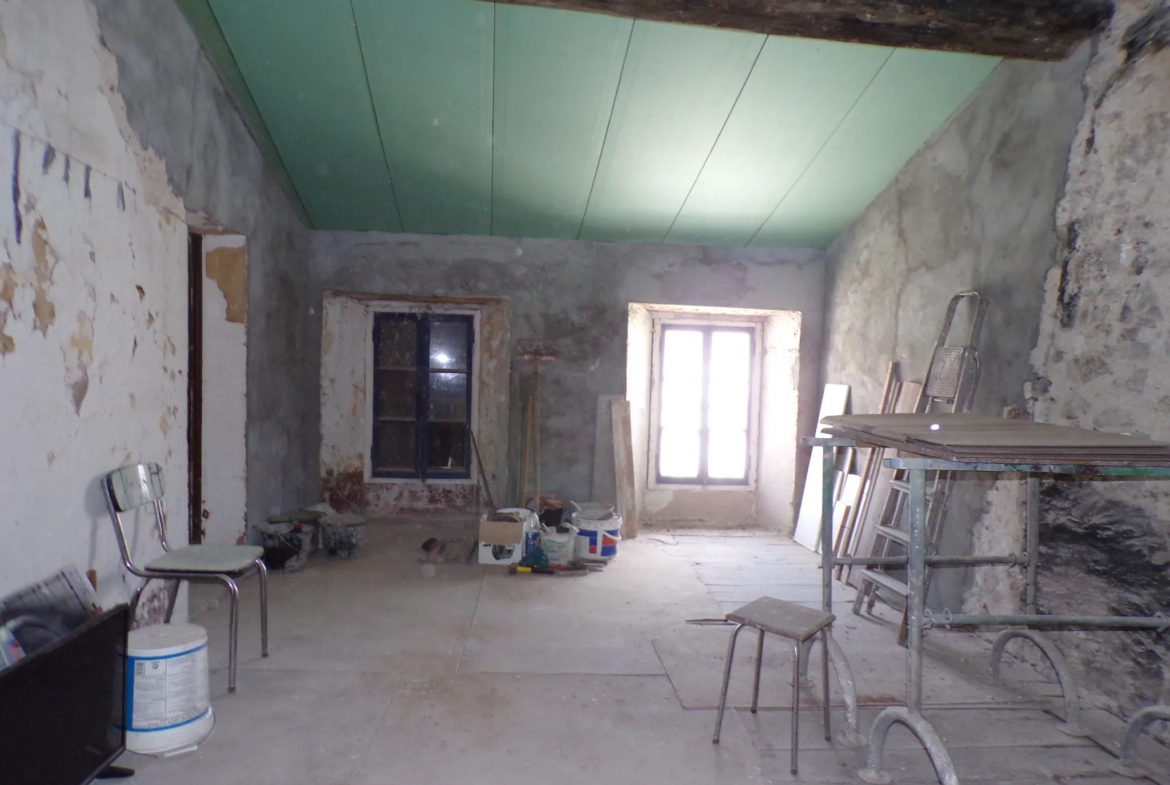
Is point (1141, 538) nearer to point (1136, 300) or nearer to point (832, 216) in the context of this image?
point (1136, 300)

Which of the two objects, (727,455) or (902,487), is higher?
(902,487)

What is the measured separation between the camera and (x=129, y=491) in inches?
102

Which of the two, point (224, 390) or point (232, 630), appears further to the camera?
point (224, 390)

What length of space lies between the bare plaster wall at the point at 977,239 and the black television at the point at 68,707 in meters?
3.53

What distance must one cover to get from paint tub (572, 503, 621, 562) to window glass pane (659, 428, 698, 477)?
48.3 inches

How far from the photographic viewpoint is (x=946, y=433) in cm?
208

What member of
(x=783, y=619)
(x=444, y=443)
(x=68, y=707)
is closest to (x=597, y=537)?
(x=444, y=443)

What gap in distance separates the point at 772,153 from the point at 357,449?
352 centimetres

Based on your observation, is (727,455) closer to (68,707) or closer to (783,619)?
(783,619)

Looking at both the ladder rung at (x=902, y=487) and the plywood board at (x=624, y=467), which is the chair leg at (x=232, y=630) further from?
the ladder rung at (x=902, y=487)

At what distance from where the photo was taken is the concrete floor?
7.27ft

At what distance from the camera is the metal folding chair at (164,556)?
253 centimetres

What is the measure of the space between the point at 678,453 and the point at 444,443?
1.87m

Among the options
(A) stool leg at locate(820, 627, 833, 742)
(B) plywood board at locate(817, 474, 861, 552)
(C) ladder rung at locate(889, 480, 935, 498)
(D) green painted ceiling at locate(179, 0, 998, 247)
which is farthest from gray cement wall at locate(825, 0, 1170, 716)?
(A) stool leg at locate(820, 627, 833, 742)
